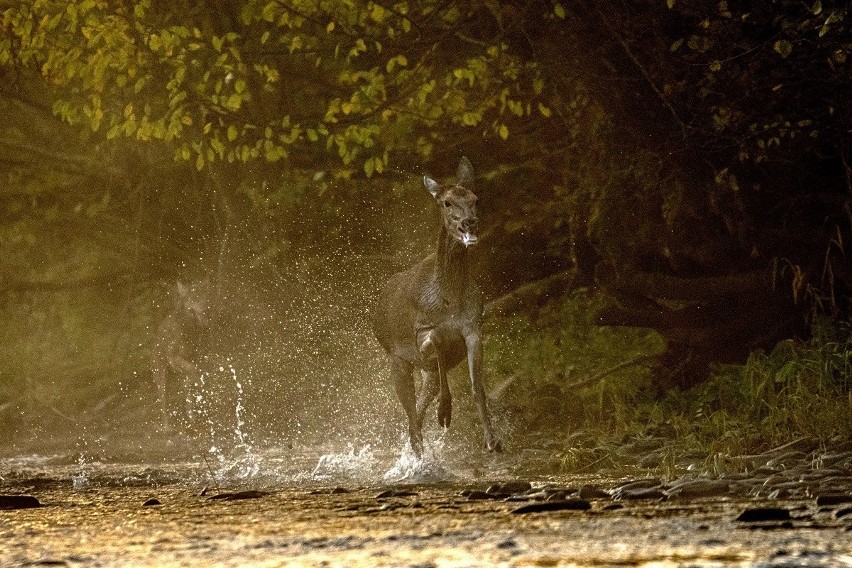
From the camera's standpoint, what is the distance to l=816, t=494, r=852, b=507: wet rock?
6.73 m

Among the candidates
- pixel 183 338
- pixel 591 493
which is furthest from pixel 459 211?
pixel 183 338

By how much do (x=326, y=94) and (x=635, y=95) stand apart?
11.6 ft

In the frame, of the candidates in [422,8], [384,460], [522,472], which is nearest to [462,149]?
[422,8]

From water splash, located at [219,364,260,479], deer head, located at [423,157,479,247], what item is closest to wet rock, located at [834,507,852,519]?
deer head, located at [423,157,479,247]

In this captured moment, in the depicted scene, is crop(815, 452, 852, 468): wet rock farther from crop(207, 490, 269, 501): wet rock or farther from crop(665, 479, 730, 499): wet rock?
crop(207, 490, 269, 501): wet rock

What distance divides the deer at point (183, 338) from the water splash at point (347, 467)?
15.2ft

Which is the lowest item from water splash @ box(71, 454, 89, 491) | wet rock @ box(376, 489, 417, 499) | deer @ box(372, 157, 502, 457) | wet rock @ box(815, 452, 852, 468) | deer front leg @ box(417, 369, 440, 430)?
wet rock @ box(815, 452, 852, 468)

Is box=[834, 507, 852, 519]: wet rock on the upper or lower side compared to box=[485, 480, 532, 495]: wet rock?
lower

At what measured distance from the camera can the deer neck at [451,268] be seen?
1113 centimetres

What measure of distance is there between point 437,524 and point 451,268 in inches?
188

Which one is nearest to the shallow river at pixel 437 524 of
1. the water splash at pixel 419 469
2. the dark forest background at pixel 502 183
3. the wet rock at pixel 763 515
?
the wet rock at pixel 763 515

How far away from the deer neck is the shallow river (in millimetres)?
1574

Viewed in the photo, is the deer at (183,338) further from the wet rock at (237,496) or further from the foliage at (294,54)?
the wet rock at (237,496)

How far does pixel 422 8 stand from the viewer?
1176 cm
